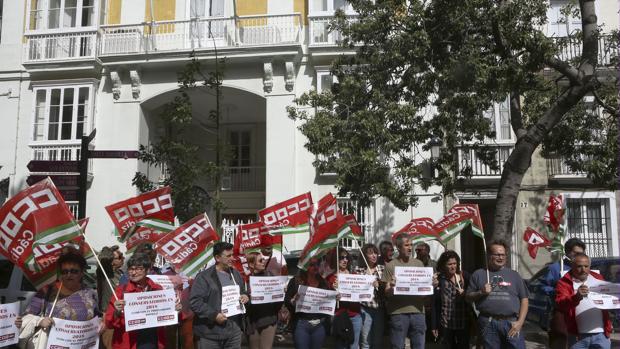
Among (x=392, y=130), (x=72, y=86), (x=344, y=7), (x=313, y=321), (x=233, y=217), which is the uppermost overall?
(x=344, y=7)

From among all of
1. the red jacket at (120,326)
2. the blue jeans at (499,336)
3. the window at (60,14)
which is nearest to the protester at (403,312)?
the blue jeans at (499,336)

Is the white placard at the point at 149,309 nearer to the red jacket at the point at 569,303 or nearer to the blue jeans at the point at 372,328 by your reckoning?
the blue jeans at the point at 372,328

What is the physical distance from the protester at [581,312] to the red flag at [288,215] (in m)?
3.75

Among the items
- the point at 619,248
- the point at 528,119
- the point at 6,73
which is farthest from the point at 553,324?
the point at 6,73

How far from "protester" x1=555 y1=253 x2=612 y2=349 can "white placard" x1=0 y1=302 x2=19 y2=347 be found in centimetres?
550

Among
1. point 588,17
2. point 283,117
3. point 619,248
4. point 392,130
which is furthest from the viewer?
point 283,117

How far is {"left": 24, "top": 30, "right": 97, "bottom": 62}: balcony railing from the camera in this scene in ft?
59.0

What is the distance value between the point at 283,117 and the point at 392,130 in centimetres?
680

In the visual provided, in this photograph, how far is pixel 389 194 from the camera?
418 inches

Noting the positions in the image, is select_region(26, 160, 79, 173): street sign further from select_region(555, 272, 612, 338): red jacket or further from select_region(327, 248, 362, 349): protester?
select_region(555, 272, 612, 338): red jacket

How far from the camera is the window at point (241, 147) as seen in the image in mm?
20141

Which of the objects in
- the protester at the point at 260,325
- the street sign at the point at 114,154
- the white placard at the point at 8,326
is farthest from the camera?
the street sign at the point at 114,154

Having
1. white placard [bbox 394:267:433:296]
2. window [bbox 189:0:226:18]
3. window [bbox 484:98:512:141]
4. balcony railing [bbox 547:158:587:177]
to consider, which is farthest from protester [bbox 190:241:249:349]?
window [bbox 189:0:226:18]

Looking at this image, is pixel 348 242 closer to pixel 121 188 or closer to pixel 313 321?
pixel 121 188
